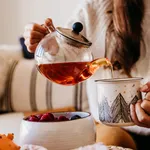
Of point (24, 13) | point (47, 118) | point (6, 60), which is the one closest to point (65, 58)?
point (47, 118)

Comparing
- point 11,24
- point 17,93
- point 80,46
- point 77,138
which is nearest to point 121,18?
point 80,46

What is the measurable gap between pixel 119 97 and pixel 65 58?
15cm

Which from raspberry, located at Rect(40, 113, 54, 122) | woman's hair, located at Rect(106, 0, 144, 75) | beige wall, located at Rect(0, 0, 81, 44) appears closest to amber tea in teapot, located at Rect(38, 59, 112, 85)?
raspberry, located at Rect(40, 113, 54, 122)

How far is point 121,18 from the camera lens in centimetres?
111

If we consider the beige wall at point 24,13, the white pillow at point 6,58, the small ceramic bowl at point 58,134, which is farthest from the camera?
the beige wall at point 24,13

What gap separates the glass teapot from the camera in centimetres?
74

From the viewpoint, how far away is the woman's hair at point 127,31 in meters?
1.11

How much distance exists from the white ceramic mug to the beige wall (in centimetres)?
153

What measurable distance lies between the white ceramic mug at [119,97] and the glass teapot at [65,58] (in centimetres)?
8

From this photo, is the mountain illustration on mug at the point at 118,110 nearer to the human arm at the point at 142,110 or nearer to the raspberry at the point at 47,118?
the human arm at the point at 142,110

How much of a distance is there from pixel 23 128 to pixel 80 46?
202 millimetres

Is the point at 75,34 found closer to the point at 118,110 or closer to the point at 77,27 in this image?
the point at 77,27

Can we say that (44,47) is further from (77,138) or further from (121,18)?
(121,18)

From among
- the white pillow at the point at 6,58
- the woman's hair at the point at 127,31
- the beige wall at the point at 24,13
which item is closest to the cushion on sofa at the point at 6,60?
the white pillow at the point at 6,58
